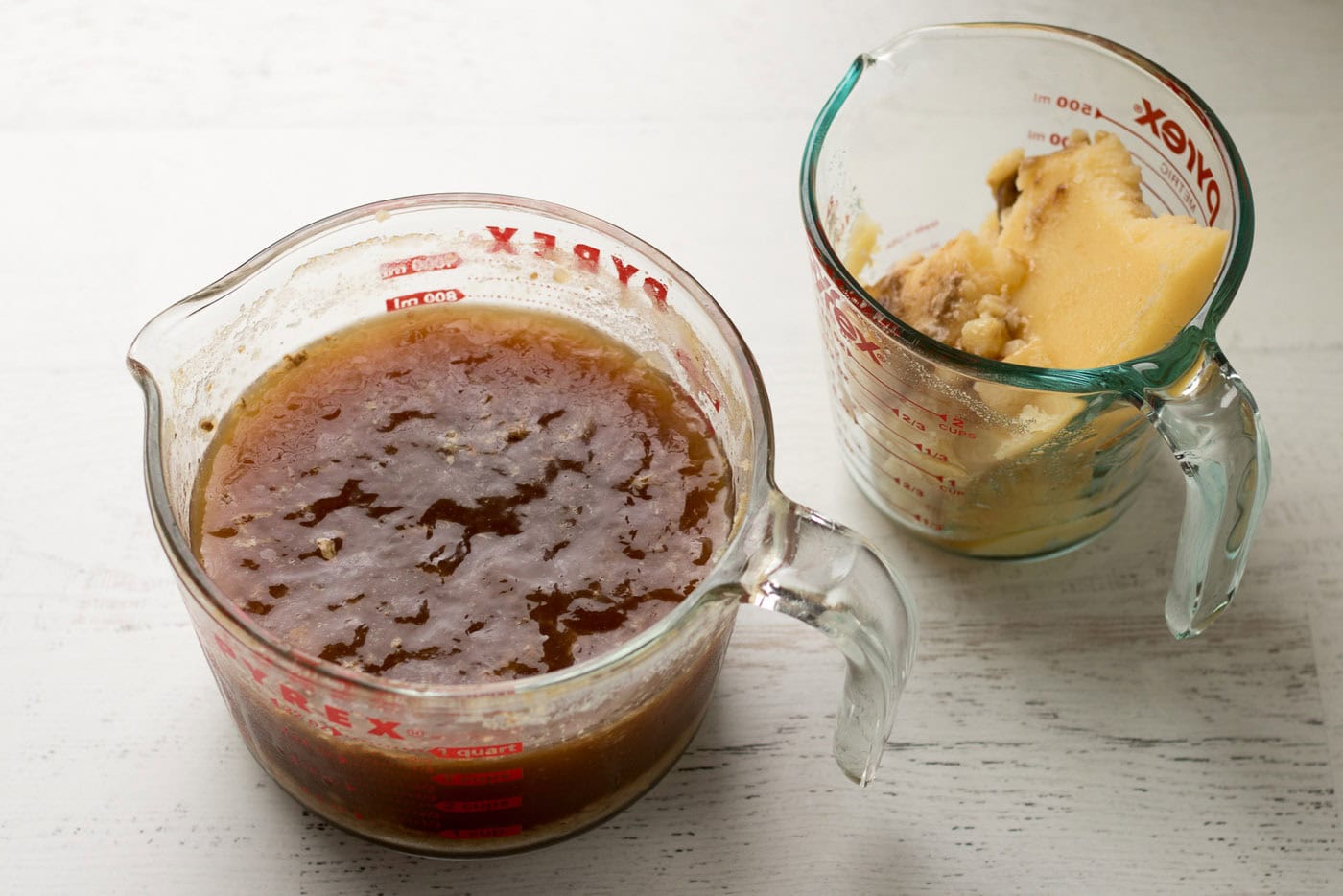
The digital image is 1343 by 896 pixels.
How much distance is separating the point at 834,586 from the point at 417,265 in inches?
19.1

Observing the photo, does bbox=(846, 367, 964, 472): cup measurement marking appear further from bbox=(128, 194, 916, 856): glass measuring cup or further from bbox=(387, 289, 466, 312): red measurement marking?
bbox=(387, 289, 466, 312): red measurement marking

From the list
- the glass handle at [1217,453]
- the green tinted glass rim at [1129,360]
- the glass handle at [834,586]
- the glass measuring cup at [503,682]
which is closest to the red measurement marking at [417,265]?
the glass measuring cup at [503,682]

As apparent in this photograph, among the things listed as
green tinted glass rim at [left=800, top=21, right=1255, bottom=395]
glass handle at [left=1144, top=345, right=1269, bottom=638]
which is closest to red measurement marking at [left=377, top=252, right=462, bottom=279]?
green tinted glass rim at [left=800, top=21, right=1255, bottom=395]

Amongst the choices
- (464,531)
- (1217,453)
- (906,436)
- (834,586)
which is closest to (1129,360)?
(1217,453)

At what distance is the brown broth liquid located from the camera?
1080 mm

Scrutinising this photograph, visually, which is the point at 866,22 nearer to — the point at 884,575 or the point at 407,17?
the point at 407,17

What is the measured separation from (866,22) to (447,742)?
Answer: 111 cm

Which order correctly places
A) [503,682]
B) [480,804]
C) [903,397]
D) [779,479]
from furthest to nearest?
1. [779,479]
2. [903,397]
3. [480,804]
4. [503,682]

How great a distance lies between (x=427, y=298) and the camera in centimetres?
130

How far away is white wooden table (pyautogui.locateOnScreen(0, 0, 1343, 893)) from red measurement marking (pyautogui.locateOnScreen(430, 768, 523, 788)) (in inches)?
6.4

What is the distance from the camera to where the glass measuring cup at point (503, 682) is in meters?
1.01

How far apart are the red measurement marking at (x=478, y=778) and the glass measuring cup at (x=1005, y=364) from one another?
446 mm

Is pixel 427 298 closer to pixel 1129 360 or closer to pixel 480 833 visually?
pixel 480 833

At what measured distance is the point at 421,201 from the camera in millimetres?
1226
